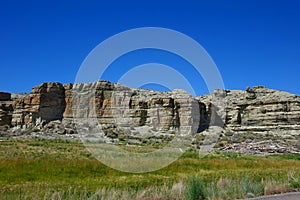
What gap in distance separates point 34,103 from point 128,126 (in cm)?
2346

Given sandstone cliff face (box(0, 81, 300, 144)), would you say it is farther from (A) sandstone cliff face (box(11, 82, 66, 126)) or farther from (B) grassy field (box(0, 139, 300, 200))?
(B) grassy field (box(0, 139, 300, 200))

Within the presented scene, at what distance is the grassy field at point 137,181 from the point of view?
1038 centimetres

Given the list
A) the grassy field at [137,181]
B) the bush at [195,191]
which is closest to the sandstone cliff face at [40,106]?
the grassy field at [137,181]

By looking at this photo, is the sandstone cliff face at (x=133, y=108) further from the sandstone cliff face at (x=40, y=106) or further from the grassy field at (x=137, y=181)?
the grassy field at (x=137, y=181)

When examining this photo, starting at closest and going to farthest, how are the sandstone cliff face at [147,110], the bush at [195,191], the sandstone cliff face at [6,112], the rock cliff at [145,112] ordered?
the bush at [195,191] < the rock cliff at [145,112] < the sandstone cliff face at [147,110] < the sandstone cliff face at [6,112]

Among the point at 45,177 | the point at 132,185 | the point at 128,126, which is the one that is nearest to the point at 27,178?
the point at 45,177

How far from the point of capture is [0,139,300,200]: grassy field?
10383 millimetres

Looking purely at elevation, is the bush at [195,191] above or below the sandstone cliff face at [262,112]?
below

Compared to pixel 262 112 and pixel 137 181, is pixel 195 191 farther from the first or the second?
pixel 262 112

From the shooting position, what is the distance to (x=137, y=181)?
1507 centimetres

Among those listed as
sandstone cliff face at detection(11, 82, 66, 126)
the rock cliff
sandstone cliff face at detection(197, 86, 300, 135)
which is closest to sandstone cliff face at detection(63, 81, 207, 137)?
the rock cliff

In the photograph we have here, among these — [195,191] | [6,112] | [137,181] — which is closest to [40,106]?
[6,112]

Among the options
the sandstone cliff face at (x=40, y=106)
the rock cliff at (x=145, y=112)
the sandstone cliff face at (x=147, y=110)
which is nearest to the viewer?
the rock cliff at (x=145, y=112)

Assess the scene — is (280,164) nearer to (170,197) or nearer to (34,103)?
(170,197)
